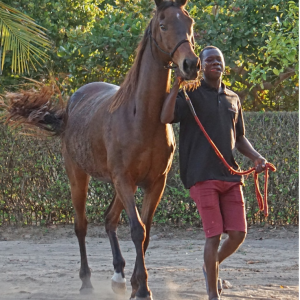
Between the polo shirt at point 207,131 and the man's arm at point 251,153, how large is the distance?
0.57 ft

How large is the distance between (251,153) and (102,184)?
4.54m

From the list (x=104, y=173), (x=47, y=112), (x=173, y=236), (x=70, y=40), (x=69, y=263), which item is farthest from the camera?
(x=70, y=40)

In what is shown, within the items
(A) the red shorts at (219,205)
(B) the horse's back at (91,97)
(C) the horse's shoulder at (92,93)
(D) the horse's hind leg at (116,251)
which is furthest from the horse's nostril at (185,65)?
(D) the horse's hind leg at (116,251)

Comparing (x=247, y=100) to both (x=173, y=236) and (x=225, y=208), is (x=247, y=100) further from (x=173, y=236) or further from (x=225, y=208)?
(x=225, y=208)

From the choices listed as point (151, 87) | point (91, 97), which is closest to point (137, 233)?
point (151, 87)

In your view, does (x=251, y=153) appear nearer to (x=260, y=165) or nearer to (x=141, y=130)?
(x=260, y=165)

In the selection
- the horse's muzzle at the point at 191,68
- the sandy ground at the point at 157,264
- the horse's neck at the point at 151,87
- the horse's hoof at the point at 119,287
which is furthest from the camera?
the horse's hoof at the point at 119,287

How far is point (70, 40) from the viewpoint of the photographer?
9625 mm

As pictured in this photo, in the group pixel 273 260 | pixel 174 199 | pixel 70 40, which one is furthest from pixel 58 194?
pixel 273 260

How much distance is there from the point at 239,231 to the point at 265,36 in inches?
215

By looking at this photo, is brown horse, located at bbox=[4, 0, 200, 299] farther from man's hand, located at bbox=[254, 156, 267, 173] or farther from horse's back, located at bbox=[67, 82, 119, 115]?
man's hand, located at bbox=[254, 156, 267, 173]

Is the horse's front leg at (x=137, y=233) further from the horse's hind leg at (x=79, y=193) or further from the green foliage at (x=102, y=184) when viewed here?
the green foliage at (x=102, y=184)

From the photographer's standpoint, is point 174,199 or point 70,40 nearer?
point 174,199

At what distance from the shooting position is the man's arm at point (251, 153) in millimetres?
4340
